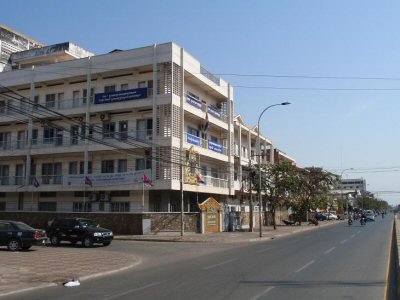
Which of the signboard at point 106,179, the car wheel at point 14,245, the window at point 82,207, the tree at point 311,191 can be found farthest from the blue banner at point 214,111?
the car wheel at point 14,245

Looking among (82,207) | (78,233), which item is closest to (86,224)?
(78,233)

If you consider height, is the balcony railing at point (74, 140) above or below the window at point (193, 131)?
below

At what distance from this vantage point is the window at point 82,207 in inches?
1705

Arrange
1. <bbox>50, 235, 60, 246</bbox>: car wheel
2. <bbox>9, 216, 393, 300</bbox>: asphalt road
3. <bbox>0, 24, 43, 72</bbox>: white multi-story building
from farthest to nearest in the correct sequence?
1. <bbox>0, 24, 43, 72</bbox>: white multi-story building
2. <bbox>50, 235, 60, 246</bbox>: car wheel
3. <bbox>9, 216, 393, 300</bbox>: asphalt road

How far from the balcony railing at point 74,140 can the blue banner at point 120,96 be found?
9.62 feet

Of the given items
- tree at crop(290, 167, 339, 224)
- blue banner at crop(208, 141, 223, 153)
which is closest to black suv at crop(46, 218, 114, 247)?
blue banner at crop(208, 141, 223, 153)

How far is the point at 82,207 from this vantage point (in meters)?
43.8

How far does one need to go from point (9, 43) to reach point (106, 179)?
28.9m

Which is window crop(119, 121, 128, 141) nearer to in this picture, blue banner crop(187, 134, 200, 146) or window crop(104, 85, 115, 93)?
window crop(104, 85, 115, 93)

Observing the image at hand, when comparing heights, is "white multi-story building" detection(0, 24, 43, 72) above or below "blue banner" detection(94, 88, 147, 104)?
above

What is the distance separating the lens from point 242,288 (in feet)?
37.5

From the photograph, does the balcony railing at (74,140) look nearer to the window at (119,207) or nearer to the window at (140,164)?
the window at (140,164)

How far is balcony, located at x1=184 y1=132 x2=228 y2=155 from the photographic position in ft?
140

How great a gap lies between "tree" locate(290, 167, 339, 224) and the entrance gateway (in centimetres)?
1883
